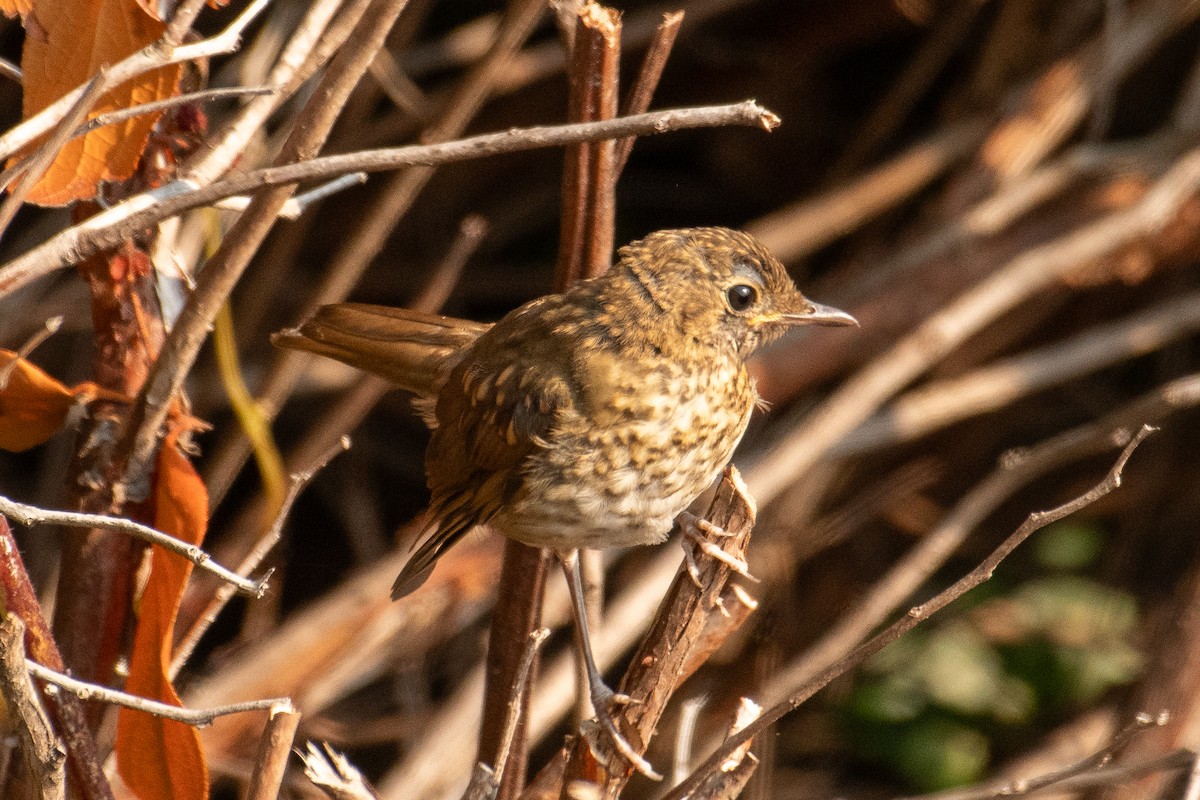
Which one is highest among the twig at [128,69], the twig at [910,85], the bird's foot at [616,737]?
the twig at [910,85]

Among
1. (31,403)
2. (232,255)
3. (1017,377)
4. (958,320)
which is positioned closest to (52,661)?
(31,403)

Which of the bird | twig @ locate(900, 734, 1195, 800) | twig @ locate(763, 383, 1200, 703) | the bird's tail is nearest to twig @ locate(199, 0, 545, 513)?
the bird's tail

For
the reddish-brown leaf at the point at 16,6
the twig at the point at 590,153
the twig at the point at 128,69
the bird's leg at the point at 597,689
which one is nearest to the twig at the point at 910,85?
the twig at the point at 590,153

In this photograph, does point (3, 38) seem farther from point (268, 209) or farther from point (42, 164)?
point (42, 164)

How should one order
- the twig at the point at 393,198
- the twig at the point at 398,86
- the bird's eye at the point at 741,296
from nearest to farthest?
the bird's eye at the point at 741,296 → the twig at the point at 393,198 → the twig at the point at 398,86

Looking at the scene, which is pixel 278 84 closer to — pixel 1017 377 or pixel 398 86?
pixel 398 86

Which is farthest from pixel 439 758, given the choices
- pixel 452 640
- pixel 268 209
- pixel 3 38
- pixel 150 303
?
pixel 3 38

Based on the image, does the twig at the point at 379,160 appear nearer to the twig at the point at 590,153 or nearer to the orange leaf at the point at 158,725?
the twig at the point at 590,153
